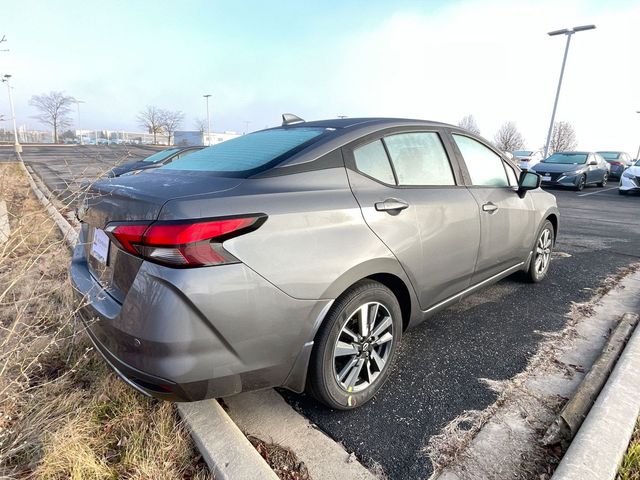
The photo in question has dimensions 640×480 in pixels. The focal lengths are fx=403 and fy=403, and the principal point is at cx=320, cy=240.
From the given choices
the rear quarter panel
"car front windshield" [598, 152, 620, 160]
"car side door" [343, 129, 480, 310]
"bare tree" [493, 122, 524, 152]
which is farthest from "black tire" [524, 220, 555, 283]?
"bare tree" [493, 122, 524, 152]

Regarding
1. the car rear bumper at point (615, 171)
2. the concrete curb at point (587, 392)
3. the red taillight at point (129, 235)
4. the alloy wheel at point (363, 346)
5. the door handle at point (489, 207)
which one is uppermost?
the car rear bumper at point (615, 171)

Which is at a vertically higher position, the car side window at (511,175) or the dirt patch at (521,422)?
the car side window at (511,175)

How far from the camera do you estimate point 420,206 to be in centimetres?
251

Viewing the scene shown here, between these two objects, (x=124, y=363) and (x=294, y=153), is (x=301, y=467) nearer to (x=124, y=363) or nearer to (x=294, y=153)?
(x=124, y=363)

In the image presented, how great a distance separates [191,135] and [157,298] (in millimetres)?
83827

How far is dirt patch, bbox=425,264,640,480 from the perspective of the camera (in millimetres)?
1877

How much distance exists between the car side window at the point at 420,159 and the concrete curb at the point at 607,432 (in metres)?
1.57

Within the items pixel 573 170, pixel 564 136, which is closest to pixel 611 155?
pixel 573 170

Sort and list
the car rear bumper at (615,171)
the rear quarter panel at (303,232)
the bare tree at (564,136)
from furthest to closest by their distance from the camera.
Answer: the bare tree at (564,136) < the car rear bumper at (615,171) < the rear quarter panel at (303,232)

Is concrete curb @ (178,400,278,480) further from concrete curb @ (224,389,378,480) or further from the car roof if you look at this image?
the car roof

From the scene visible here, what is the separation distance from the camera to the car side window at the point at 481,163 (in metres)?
3.17

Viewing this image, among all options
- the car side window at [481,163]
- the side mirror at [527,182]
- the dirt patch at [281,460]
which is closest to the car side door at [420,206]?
the car side window at [481,163]

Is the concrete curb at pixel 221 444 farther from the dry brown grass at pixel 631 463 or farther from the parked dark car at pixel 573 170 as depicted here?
the parked dark car at pixel 573 170

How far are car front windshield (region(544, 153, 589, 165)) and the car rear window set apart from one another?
16855 millimetres
